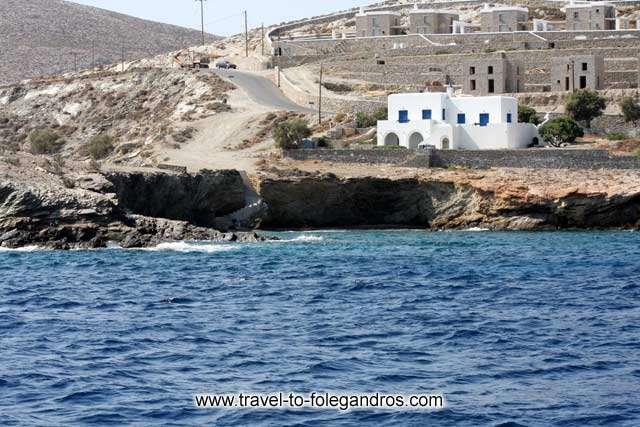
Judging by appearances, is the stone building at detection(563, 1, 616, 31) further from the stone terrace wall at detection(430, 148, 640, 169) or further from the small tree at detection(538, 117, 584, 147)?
the stone terrace wall at detection(430, 148, 640, 169)

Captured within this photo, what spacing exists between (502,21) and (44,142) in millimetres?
39199

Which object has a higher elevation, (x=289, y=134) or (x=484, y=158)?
(x=289, y=134)

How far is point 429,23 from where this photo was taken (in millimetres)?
111000

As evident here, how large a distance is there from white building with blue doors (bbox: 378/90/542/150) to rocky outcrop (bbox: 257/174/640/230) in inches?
286

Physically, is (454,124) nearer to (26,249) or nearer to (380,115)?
(380,115)

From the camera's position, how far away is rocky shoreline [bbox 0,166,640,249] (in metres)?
52.5

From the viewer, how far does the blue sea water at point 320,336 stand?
2252cm

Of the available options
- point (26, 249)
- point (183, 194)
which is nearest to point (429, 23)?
point (183, 194)

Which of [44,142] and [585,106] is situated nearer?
[585,106]

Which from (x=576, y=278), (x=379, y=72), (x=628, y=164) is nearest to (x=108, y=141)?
(x=379, y=72)

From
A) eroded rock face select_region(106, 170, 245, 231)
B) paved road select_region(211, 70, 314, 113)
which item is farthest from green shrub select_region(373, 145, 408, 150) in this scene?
paved road select_region(211, 70, 314, 113)

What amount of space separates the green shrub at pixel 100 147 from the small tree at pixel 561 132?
1163 inches

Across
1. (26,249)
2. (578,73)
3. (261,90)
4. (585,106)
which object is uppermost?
(578,73)

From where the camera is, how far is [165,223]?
55.5 meters
